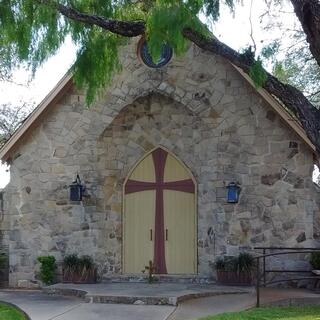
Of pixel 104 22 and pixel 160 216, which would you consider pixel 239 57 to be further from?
pixel 160 216

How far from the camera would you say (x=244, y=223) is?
11.7 metres

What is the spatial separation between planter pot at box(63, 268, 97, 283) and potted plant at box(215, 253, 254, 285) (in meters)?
2.66

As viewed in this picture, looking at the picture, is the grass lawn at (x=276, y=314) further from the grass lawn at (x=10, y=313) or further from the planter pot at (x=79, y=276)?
the planter pot at (x=79, y=276)

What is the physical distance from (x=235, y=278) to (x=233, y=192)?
169cm

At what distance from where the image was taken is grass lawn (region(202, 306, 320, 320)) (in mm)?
8109

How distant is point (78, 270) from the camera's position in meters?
12.1

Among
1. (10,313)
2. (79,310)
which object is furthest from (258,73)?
(10,313)

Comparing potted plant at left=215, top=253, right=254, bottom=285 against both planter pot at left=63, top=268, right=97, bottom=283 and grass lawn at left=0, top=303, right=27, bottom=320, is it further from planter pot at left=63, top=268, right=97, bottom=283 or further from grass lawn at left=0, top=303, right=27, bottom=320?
grass lawn at left=0, top=303, right=27, bottom=320

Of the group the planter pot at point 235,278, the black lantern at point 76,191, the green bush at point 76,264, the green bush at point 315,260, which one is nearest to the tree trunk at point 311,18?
the green bush at point 315,260

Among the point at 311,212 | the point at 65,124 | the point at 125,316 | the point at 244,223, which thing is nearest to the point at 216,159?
the point at 244,223

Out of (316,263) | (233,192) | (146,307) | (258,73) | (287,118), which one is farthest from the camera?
(233,192)

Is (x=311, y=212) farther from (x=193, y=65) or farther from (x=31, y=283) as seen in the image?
(x=31, y=283)

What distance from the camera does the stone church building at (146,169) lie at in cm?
1182

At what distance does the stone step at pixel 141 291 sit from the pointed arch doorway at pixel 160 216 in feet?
→ 2.90
